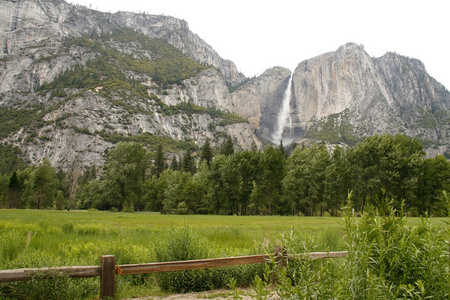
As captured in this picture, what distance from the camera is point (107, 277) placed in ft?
22.1

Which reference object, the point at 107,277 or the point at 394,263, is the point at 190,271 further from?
the point at 394,263

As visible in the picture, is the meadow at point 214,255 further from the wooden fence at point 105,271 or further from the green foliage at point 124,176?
the green foliage at point 124,176

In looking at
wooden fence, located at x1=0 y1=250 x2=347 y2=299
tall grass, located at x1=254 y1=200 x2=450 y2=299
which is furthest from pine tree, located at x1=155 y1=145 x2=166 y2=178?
tall grass, located at x1=254 y1=200 x2=450 y2=299

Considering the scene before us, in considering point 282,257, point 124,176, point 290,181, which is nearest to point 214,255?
point 282,257

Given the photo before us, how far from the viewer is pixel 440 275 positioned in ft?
9.02

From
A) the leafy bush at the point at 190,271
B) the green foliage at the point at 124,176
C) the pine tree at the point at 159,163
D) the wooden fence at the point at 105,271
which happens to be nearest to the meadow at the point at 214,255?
the leafy bush at the point at 190,271

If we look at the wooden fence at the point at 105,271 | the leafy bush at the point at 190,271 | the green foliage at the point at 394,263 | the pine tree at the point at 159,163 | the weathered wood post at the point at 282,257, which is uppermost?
the pine tree at the point at 159,163

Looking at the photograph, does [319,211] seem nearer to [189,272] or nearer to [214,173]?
[214,173]

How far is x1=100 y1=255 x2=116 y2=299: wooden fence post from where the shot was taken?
22.1 feet

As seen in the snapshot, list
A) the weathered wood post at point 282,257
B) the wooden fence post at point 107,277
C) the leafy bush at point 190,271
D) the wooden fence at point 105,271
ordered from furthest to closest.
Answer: the leafy bush at point 190,271 → the wooden fence post at point 107,277 → the wooden fence at point 105,271 → the weathered wood post at point 282,257

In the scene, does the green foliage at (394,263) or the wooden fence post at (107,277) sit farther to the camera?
the wooden fence post at (107,277)

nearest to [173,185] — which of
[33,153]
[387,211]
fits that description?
[387,211]

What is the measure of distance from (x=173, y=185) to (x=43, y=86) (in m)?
174

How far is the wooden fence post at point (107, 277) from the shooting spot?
22.1 feet
